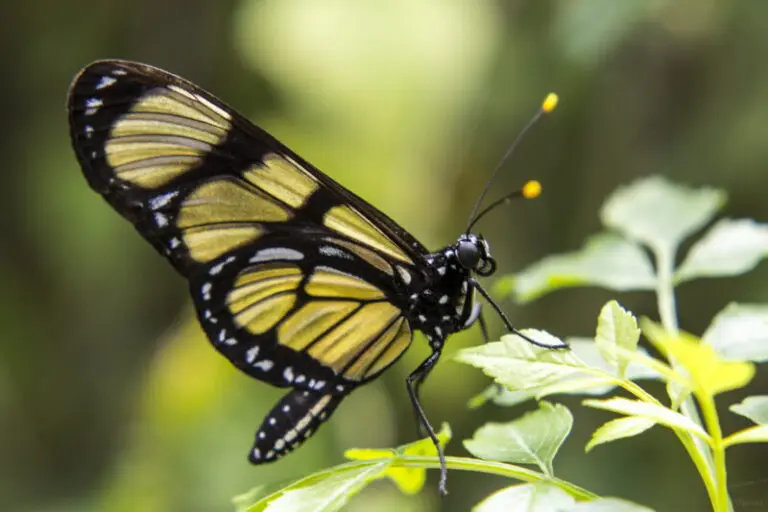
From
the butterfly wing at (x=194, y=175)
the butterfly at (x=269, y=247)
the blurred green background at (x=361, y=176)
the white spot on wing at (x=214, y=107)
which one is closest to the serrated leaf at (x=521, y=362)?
the butterfly at (x=269, y=247)

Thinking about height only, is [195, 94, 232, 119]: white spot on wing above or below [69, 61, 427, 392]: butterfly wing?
above

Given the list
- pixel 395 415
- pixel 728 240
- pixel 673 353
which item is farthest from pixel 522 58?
pixel 673 353

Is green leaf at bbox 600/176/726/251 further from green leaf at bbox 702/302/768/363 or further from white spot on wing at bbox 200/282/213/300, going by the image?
white spot on wing at bbox 200/282/213/300

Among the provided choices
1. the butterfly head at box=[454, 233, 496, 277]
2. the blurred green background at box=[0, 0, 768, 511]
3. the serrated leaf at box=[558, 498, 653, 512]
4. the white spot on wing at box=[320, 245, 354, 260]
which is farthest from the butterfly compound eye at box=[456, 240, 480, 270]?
the blurred green background at box=[0, 0, 768, 511]

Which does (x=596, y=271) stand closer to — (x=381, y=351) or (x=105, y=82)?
(x=381, y=351)

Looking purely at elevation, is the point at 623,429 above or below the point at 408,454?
above

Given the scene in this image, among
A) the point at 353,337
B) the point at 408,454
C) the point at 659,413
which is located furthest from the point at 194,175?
the point at 659,413
